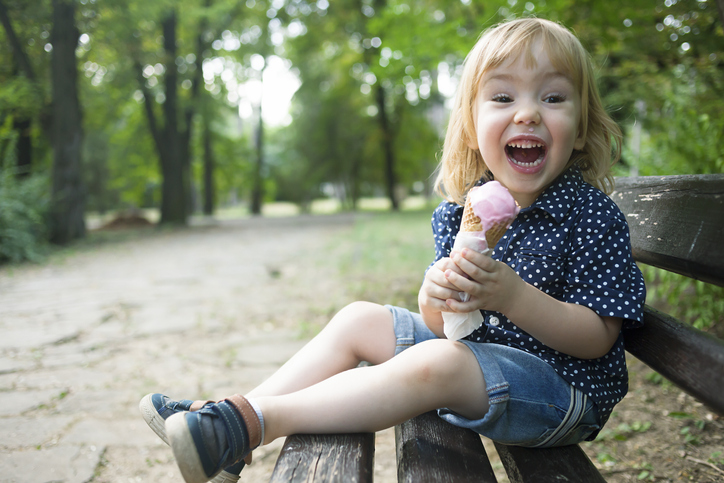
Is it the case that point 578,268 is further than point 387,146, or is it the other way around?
point 387,146

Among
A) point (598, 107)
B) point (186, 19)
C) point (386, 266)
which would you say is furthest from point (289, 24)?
point (598, 107)

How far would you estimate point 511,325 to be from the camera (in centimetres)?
151

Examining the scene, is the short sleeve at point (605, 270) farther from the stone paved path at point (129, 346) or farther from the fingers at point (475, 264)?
the stone paved path at point (129, 346)

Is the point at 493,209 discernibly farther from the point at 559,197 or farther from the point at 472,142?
the point at 472,142

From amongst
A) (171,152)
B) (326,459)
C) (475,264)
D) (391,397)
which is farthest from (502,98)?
(171,152)

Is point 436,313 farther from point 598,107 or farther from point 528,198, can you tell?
point 598,107

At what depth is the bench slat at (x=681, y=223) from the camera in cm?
119

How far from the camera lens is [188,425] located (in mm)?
1183

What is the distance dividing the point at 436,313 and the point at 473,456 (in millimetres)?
405

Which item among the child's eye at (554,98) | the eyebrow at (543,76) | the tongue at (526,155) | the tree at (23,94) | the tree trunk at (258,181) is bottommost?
the tree trunk at (258,181)

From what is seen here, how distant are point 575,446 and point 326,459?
2.14ft

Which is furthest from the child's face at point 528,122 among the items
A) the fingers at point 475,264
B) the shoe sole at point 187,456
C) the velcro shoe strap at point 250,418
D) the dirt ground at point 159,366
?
the dirt ground at point 159,366

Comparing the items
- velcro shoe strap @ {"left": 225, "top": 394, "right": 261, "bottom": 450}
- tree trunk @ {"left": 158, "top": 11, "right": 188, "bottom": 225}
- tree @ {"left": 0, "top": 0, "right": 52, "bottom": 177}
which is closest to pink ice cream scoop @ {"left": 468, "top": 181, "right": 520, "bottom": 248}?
velcro shoe strap @ {"left": 225, "top": 394, "right": 261, "bottom": 450}

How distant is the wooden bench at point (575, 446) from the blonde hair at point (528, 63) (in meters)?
0.26
